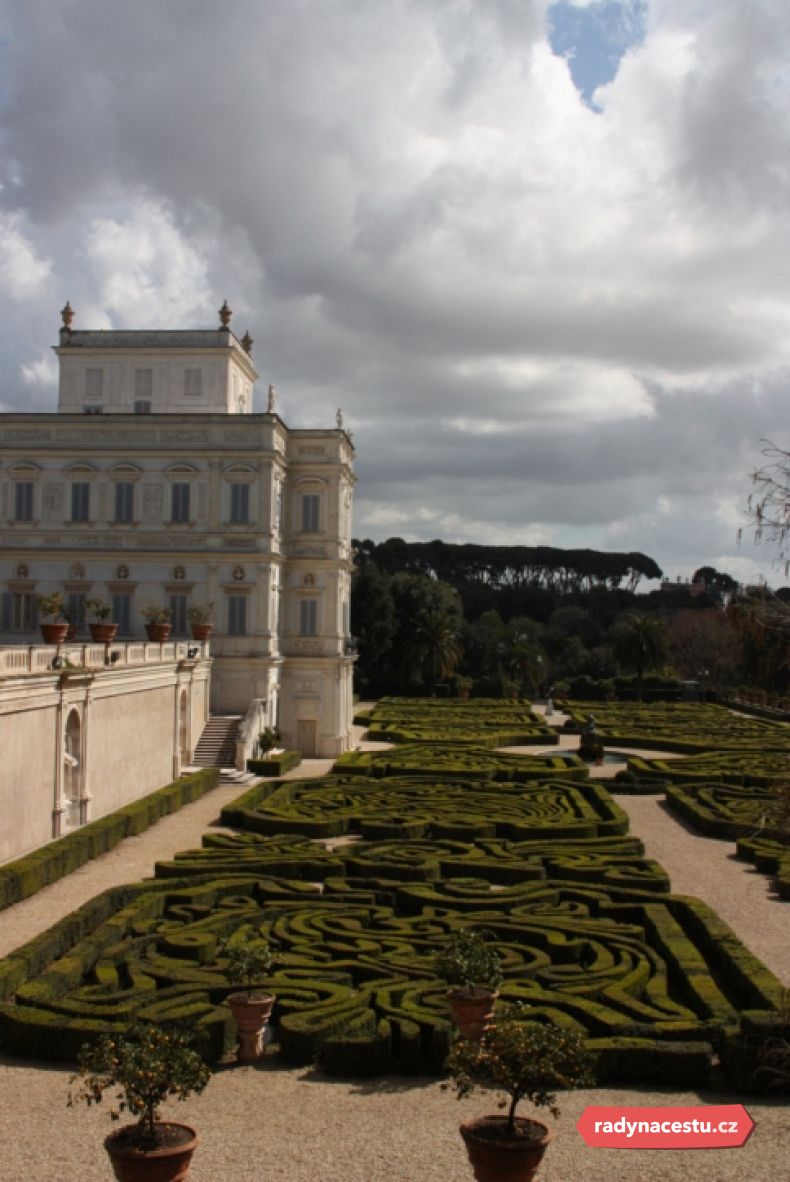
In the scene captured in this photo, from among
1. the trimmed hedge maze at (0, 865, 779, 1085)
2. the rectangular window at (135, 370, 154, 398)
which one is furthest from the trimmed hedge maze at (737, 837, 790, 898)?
the rectangular window at (135, 370, 154, 398)

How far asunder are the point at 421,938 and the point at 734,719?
46372 mm

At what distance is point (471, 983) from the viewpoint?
46.4 ft

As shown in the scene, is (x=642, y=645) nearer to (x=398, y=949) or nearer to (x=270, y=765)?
(x=270, y=765)

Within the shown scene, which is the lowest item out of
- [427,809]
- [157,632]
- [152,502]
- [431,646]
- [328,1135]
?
[328,1135]

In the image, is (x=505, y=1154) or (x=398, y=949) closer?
(x=505, y=1154)

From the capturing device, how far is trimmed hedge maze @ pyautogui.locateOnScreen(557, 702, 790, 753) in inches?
1981

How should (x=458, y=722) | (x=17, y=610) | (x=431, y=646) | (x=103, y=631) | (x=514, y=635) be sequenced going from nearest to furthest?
(x=103, y=631) → (x=17, y=610) → (x=458, y=722) → (x=431, y=646) → (x=514, y=635)

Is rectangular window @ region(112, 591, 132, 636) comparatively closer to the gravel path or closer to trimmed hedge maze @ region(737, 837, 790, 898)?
trimmed hedge maze @ region(737, 837, 790, 898)

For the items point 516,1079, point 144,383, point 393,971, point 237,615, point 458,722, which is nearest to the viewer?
point 516,1079

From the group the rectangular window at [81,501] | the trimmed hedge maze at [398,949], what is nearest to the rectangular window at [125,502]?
the rectangular window at [81,501]

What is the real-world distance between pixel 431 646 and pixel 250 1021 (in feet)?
206

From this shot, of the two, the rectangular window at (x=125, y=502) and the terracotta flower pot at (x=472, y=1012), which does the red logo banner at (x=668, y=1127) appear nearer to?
the terracotta flower pot at (x=472, y=1012)

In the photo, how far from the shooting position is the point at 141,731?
35.4m

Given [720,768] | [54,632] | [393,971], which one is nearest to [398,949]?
[393,971]
